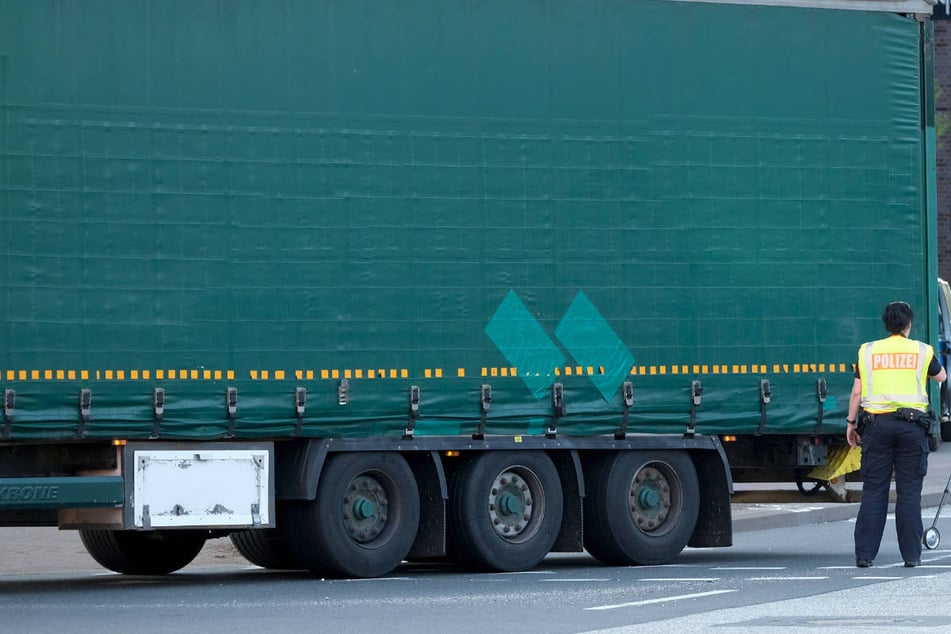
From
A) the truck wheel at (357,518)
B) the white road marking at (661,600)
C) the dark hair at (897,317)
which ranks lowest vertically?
the white road marking at (661,600)

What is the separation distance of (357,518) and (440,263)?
1931 millimetres

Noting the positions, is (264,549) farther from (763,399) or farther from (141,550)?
(763,399)

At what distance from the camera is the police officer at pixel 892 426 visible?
14617 millimetres

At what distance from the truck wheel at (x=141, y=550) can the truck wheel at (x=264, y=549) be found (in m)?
0.33

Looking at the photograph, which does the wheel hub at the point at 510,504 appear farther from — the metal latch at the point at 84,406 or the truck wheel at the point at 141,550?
the metal latch at the point at 84,406

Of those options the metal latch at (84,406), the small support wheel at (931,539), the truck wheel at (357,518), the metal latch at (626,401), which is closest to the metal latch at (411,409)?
the truck wheel at (357,518)

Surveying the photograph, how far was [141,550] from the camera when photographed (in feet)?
53.8

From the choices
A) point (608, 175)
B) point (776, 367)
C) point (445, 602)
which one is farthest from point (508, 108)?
point (445, 602)

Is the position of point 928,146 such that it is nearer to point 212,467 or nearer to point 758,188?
point 758,188

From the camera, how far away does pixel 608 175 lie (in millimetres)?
15891

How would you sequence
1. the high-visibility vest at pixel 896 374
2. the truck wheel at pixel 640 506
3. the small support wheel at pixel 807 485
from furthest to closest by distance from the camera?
the small support wheel at pixel 807 485
the truck wheel at pixel 640 506
the high-visibility vest at pixel 896 374

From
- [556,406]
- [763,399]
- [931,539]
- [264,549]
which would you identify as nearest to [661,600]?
[556,406]

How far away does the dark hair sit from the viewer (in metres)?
14.8

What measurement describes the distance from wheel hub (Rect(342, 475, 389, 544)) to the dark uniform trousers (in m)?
3.40
